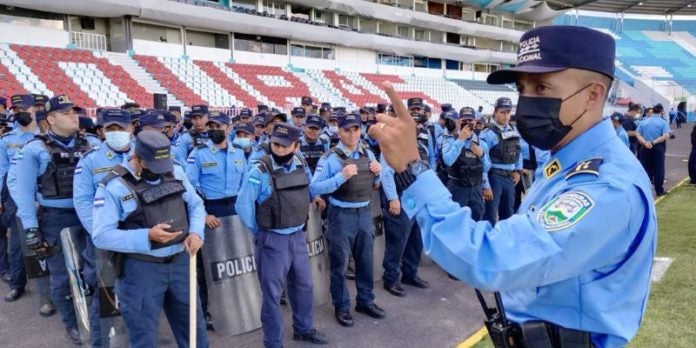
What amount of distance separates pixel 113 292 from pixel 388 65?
31273mm

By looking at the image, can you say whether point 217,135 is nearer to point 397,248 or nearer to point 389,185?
point 389,185

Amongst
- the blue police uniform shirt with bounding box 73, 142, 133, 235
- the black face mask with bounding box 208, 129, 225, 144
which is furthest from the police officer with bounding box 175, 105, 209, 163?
the blue police uniform shirt with bounding box 73, 142, 133, 235

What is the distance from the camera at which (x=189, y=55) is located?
73.3ft

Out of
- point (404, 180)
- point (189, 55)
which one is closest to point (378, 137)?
point (404, 180)

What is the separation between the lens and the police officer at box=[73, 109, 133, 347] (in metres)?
3.47

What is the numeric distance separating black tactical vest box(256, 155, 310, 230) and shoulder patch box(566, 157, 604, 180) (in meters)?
2.71

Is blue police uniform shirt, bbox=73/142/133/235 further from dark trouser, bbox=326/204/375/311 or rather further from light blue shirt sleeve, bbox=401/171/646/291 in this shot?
light blue shirt sleeve, bbox=401/171/646/291

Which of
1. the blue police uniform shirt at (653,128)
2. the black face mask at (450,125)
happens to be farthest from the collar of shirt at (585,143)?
the blue police uniform shirt at (653,128)

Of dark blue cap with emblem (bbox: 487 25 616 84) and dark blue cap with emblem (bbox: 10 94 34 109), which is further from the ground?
dark blue cap with emblem (bbox: 10 94 34 109)

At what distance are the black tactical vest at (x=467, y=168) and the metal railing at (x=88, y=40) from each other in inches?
735

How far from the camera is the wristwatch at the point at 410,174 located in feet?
4.27

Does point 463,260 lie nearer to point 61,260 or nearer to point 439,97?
point 61,260

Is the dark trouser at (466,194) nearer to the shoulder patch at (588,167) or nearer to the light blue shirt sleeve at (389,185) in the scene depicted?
the light blue shirt sleeve at (389,185)

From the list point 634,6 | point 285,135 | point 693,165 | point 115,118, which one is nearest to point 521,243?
point 285,135
